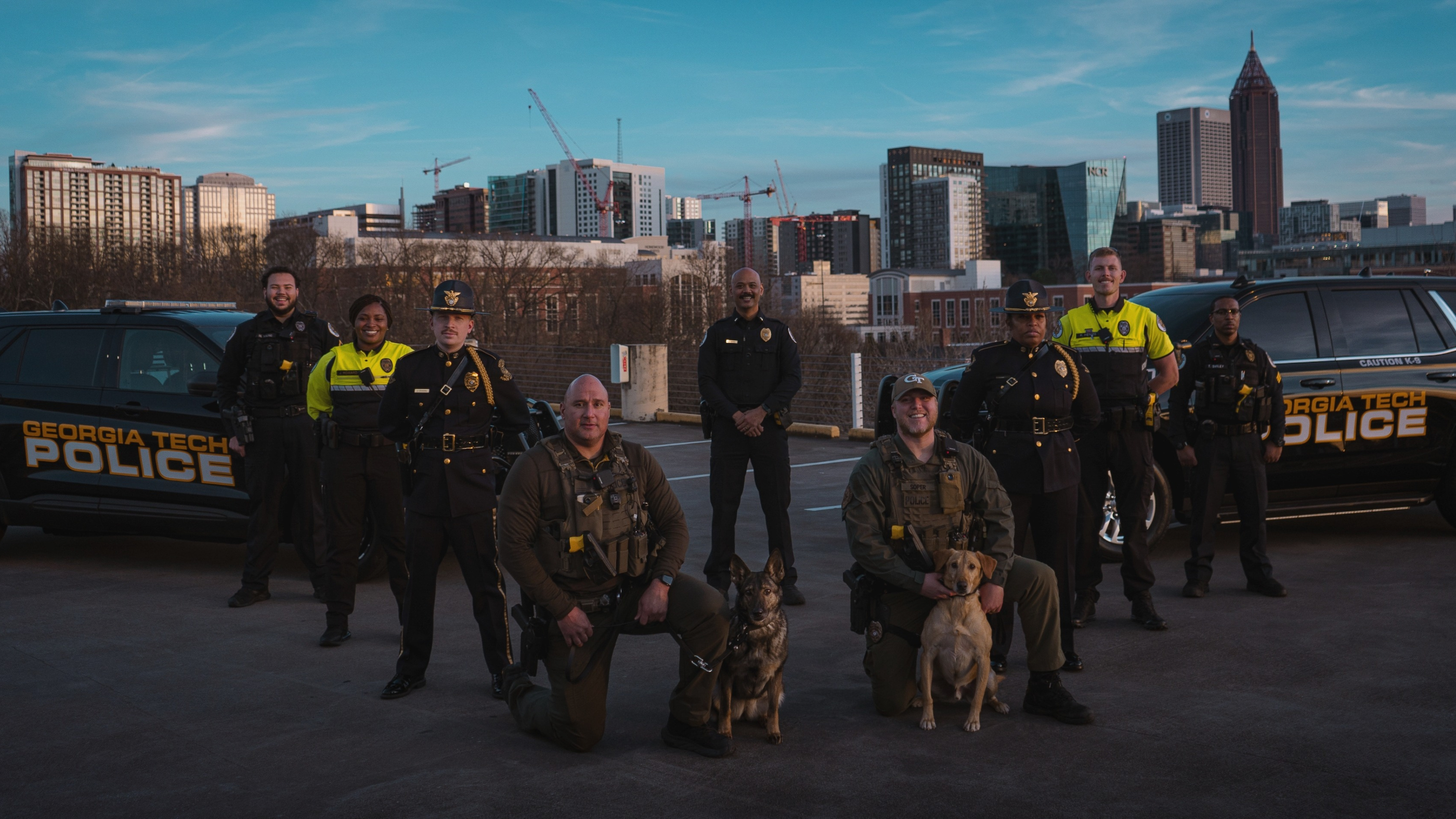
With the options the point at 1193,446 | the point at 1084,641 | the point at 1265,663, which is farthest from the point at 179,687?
the point at 1193,446

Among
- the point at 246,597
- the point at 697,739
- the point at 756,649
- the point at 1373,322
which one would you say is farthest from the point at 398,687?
the point at 1373,322

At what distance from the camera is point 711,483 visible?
7352 mm

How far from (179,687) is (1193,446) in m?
5.92

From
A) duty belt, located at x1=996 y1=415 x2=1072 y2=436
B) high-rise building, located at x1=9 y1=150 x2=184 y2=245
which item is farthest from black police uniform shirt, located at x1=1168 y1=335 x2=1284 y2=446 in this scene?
high-rise building, located at x1=9 y1=150 x2=184 y2=245

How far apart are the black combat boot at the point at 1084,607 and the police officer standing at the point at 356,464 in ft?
12.0

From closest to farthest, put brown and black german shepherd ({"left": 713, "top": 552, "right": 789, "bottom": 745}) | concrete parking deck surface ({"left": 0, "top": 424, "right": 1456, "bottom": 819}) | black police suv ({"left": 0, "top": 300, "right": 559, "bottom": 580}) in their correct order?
concrete parking deck surface ({"left": 0, "top": 424, "right": 1456, "bottom": 819}) → brown and black german shepherd ({"left": 713, "top": 552, "right": 789, "bottom": 745}) → black police suv ({"left": 0, "top": 300, "right": 559, "bottom": 580})

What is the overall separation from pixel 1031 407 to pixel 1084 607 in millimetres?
1477

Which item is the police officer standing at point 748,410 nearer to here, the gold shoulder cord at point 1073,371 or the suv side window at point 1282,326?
the gold shoulder cord at point 1073,371

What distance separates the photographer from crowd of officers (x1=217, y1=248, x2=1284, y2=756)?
4801 mm

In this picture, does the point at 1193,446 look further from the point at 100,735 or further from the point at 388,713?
the point at 100,735

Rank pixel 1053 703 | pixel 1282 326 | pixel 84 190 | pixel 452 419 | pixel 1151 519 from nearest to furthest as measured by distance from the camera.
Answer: pixel 1053 703
pixel 452 419
pixel 1151 519
pixel 1282 326
pixel 84 190

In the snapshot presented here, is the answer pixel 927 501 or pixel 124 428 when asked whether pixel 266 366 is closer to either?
pixel 124 428

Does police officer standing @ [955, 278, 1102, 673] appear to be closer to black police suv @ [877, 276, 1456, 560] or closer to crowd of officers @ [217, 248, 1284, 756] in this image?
crowd of officers @ [217, 248, 1284, 756]

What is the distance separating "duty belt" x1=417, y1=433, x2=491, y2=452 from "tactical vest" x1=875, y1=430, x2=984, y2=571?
192 cm
